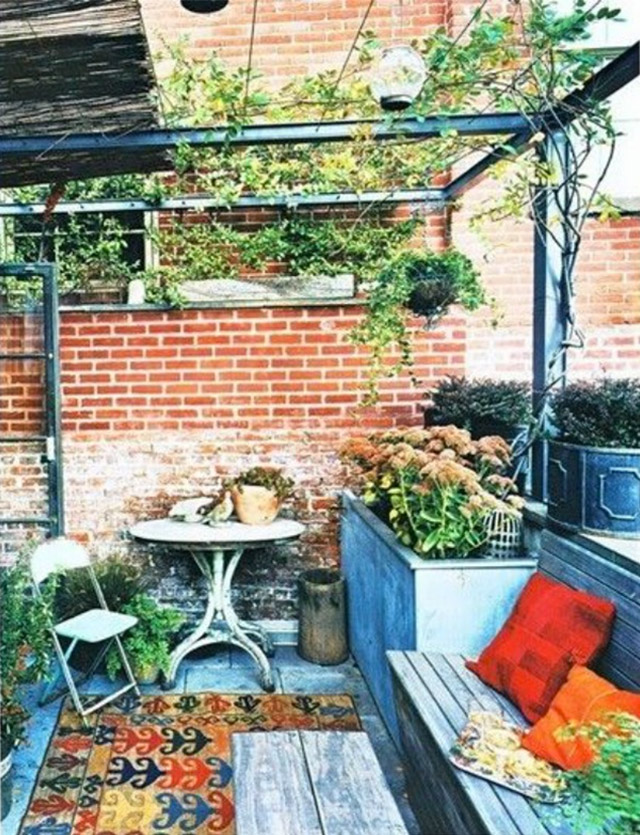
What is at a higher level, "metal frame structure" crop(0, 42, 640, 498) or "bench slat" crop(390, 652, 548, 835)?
"metal frame structure" crop(0, 42, 640, 498)

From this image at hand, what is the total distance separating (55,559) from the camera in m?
3.73

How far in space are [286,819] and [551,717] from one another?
773 millimetres

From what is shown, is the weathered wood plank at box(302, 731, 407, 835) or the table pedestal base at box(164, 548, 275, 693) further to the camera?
the table pedestal base at box(164, 548, 275, 693)

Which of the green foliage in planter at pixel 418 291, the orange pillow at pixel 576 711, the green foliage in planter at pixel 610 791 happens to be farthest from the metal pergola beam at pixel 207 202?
the green foliage in planter at pixel 610 791

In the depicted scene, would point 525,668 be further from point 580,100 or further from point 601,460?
point 580,100

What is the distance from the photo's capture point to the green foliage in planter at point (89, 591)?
399 centimetres

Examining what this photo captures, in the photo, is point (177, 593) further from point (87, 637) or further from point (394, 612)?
point (394, 612)

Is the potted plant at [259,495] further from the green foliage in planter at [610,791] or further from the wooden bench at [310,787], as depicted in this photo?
→ the green foliage in planter at [610,791]

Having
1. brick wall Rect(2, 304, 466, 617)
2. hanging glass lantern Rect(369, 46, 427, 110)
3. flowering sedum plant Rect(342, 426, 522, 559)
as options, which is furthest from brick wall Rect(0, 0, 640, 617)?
hanging glass lantern Rect(369, 46, 427, 110)

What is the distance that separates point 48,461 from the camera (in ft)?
14.0

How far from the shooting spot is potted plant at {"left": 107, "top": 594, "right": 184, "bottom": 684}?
3.73m

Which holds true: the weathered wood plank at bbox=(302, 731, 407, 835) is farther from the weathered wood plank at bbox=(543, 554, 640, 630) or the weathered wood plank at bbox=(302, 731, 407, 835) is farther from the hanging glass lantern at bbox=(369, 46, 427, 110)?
the hanging glass lantern at bbox=(369, 46, 427, 110)

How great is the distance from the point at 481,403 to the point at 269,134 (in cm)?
166

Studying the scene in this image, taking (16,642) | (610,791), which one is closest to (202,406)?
(16,642)
